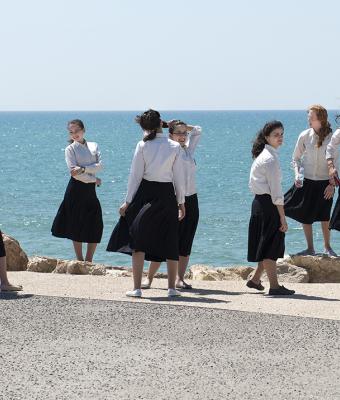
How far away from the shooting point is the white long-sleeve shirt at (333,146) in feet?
41.3

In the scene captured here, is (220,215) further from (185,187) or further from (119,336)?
(119,336)

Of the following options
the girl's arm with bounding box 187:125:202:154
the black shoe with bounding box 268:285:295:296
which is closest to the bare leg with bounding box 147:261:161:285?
the black shoe with bounding box 268:285:295:296

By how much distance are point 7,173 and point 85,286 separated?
49888 mm

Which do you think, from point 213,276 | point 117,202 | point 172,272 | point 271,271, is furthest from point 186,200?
point 117,202

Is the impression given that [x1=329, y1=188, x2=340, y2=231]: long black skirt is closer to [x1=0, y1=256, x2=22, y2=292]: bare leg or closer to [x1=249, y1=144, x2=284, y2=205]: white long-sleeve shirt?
[x1=249, y1=144, x2=284, y2=205]: white long-sleeve shirt

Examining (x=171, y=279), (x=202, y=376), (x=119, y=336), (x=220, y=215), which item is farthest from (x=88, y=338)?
(x=220, y=215)

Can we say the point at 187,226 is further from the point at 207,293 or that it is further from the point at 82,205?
the point at 82,205

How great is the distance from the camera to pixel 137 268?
1103 centimetres

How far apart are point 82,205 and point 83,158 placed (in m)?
0.64

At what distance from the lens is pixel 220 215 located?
3662cm

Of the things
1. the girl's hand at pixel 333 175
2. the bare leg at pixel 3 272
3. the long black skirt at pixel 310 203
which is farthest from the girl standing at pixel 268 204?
the bare leg at pixel 3 272

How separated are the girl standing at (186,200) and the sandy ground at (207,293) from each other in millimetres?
196

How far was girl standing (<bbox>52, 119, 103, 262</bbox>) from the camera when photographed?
13.5 metres

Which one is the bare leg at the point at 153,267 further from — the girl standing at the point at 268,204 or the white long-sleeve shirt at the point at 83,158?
the white long-sleeve shirt at the point at 83,158
